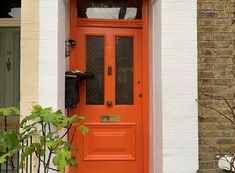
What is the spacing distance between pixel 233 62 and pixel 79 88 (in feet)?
7.14

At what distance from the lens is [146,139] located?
512 centimetres

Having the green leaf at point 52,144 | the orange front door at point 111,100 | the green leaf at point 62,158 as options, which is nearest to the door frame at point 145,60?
the orange front door at point 111,100

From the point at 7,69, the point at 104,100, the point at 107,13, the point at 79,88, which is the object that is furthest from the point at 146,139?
the point at 7,69

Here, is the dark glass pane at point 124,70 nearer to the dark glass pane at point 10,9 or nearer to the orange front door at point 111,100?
the orange front door at point 111,100

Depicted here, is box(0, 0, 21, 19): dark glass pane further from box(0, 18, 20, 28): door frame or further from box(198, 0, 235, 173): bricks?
box(198, 0, 235, 173): bricks

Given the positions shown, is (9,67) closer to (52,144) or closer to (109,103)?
(109,103)

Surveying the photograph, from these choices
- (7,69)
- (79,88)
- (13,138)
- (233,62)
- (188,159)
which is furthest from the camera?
(7,69)

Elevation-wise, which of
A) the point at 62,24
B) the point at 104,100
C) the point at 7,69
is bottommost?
the point at 104,100

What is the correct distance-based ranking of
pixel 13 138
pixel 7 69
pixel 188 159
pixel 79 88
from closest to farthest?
pixel 13 138
pixel 188 159
pixel 79 88
pixel 7 69

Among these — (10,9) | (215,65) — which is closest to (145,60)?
(215,65)

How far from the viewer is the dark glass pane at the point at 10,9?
5465mm

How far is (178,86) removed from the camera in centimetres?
447

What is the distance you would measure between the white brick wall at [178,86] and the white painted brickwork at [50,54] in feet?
4.28

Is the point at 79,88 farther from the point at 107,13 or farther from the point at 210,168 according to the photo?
the point at 210,168
